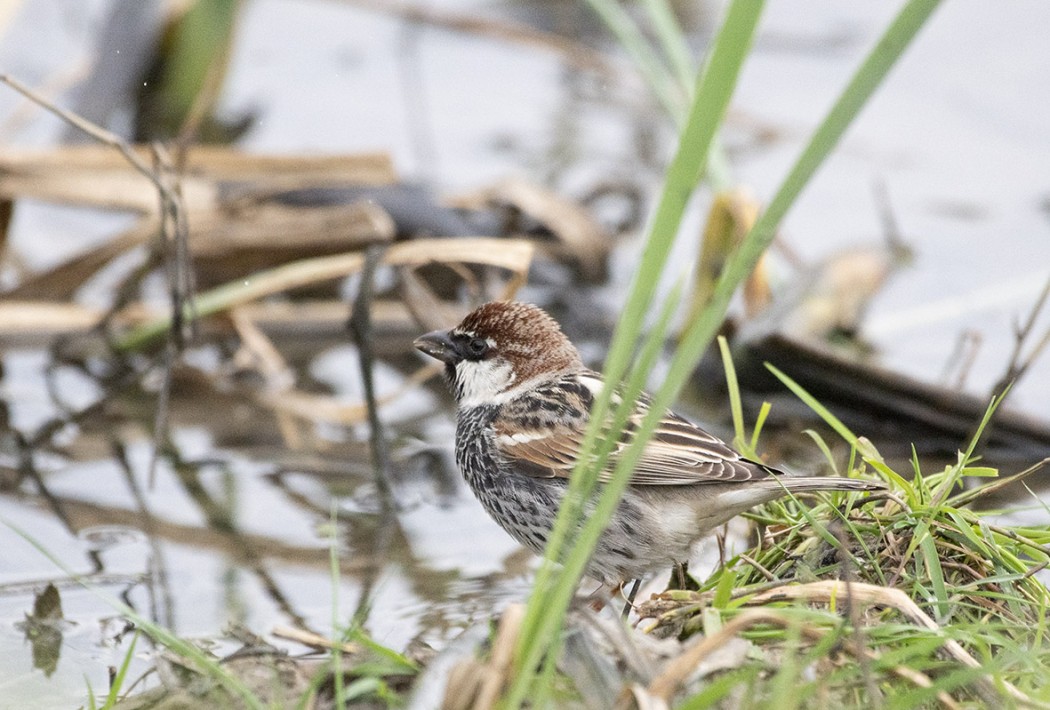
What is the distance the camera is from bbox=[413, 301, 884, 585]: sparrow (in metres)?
4.05

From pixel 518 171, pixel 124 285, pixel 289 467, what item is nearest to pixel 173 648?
pixel 289 467

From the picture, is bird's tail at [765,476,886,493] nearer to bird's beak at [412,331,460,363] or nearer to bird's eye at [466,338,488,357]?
bird's eye at [466,338,488,357]

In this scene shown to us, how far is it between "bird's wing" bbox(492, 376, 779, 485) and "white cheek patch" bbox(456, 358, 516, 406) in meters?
0.16

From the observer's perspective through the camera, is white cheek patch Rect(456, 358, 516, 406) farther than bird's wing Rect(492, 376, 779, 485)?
Yes

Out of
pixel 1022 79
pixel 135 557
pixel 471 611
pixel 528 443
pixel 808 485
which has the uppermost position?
pixel 1022 79

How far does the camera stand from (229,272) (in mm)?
7137

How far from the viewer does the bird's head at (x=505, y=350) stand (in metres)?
4.79

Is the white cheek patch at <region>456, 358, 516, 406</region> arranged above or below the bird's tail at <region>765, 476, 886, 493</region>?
below

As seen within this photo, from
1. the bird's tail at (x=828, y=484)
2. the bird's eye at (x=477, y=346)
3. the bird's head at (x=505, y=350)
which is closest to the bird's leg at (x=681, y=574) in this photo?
the bird's tail at (x=828, y=484)

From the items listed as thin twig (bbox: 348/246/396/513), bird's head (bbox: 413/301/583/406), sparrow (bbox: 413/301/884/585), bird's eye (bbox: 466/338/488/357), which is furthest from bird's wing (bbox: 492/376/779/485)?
thin twig (bbox: 348/246/396/513)

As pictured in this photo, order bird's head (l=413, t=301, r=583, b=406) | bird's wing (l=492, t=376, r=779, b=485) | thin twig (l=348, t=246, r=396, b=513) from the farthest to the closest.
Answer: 1. thin twig (l=348, t=246, r=396, b=513)
2. bird's head (l=413, t=301, r=583, b=406)
3. bird's wing (l=492, t=376, r=779, b=485)

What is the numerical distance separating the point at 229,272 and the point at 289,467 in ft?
5.10

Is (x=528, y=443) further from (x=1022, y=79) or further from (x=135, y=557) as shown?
(x=1022, y=79)

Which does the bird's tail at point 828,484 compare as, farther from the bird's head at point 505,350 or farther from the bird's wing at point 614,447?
the bird's head at point 505,350
